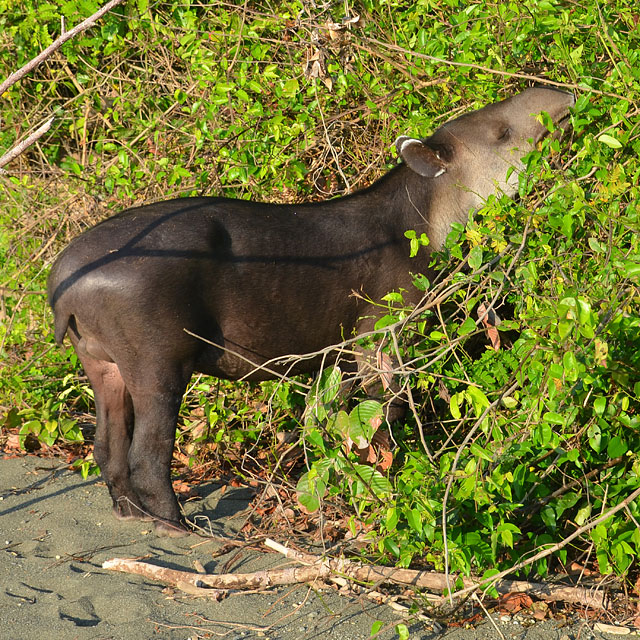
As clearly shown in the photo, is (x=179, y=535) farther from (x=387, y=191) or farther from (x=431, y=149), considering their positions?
(x=431, y=149)

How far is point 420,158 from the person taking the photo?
5.01 m

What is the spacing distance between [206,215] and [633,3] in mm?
2412

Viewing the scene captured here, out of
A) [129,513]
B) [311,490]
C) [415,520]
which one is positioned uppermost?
[311,490]

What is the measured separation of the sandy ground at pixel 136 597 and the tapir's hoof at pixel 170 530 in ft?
0.14

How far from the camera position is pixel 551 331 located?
312 cm

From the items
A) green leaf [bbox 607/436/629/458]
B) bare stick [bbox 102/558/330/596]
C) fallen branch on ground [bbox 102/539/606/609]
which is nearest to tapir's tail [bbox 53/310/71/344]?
fallen branch on ground [bbox 102/539/606/609]

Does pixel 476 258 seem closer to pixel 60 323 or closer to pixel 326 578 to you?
pixel 326 578

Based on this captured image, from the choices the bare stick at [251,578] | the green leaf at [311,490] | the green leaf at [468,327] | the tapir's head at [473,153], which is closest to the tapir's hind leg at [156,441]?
the bare stick at [251,578]

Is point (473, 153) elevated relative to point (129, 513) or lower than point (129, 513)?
elevated

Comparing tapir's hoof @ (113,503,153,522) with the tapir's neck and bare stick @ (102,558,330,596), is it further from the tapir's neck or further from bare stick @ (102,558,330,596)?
the tapir's neck

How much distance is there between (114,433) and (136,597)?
1.31 meters

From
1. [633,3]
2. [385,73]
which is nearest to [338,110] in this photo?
[385,73]

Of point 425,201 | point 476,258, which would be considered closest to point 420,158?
point 425,201

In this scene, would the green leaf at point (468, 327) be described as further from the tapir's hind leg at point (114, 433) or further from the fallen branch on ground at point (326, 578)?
the tapir's hind leg at point (114, 433)
